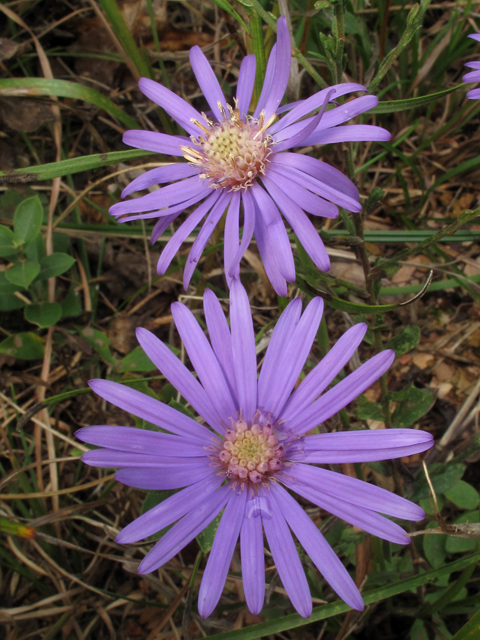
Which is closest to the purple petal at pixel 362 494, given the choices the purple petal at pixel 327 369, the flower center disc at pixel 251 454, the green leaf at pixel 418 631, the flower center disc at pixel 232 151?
the flower center disc at pixel 251 454

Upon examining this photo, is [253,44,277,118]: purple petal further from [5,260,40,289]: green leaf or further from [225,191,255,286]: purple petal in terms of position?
[5,260,40,289]: green leaf

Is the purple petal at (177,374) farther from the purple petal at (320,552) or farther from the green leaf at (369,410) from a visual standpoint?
the green leaf at (369,410)

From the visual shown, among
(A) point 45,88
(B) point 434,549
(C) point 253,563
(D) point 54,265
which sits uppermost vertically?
(A) point 45,88

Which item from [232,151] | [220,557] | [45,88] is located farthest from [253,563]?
[45,88]

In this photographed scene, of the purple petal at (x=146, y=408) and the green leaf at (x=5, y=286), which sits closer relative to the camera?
the purple petal at (x=146, y=408)

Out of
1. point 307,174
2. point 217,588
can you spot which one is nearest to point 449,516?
point 217,588

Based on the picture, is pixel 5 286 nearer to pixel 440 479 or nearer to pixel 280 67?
pixel 280 67
